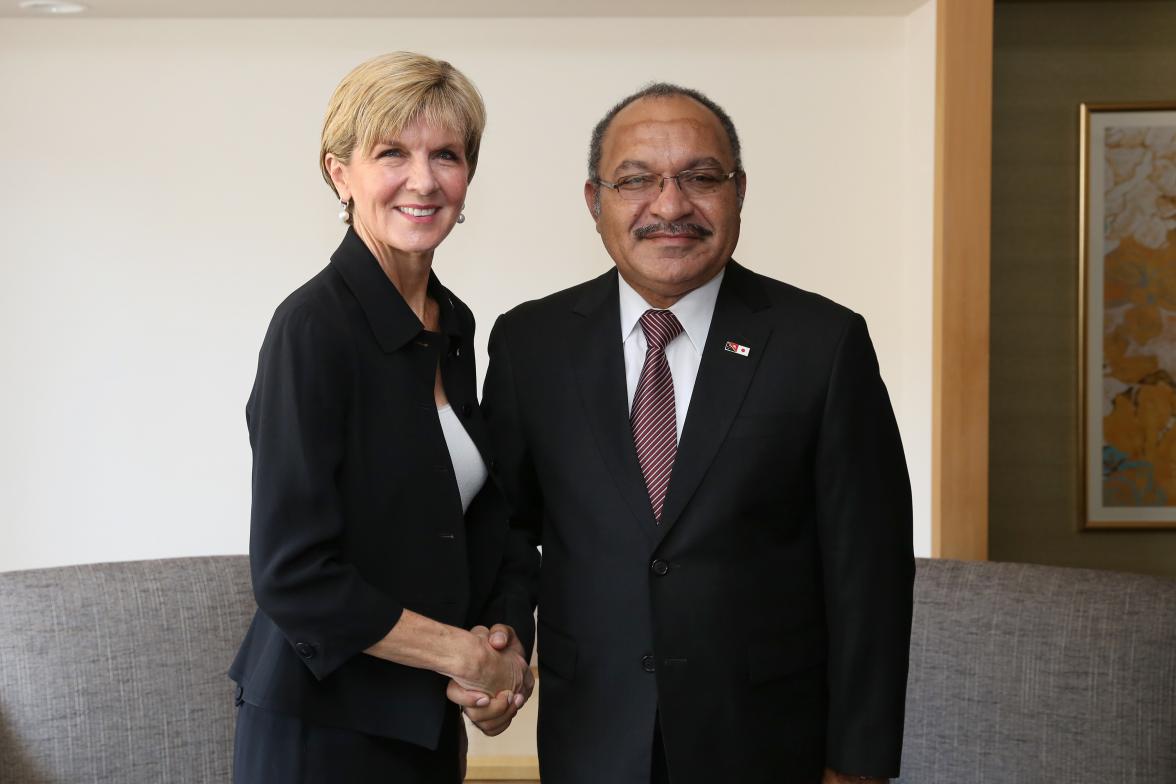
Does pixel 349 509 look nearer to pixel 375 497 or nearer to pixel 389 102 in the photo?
pixel 375 497

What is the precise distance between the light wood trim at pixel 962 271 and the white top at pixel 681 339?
80.0 inches

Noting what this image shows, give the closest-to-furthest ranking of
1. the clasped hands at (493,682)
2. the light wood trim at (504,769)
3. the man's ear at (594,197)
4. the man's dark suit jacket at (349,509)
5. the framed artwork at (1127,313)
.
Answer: the man's dark suit jacket at (349,509) → the clasped hands at (493,682) → the man's ear at (594,197) → the light wood trim at (504,769) → the framed artwork at (1127,313)

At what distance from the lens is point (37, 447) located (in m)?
3.85

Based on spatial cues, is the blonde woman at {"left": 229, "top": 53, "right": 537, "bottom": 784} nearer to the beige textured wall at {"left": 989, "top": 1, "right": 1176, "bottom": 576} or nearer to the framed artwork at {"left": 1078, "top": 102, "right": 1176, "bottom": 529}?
the beige textured wall at {"left": 989, "top": 1, "right": 1176, "bottom": 576}

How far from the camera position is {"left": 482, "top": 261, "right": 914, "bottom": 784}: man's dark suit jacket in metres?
1.70

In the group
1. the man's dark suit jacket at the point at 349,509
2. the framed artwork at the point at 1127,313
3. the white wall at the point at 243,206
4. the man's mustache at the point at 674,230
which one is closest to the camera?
the man's dark suit jacket at the point at 349,509

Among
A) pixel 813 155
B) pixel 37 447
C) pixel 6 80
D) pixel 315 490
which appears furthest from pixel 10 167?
pixel 315 490

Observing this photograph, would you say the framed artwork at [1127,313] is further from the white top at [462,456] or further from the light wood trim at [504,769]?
the white top at [462,456]

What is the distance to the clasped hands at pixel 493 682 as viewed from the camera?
1645 millimetres

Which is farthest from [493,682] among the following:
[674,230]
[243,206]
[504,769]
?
[243,206]

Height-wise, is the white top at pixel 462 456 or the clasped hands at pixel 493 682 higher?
the white top at pixel 462 456

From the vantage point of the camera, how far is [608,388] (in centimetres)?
180

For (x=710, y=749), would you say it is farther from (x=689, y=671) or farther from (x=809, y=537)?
(x=809, y=537)

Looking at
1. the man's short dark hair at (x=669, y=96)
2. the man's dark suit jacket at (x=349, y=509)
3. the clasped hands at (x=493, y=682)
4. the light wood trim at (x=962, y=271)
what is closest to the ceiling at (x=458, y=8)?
the light wood trim at (x=962, y=271)
